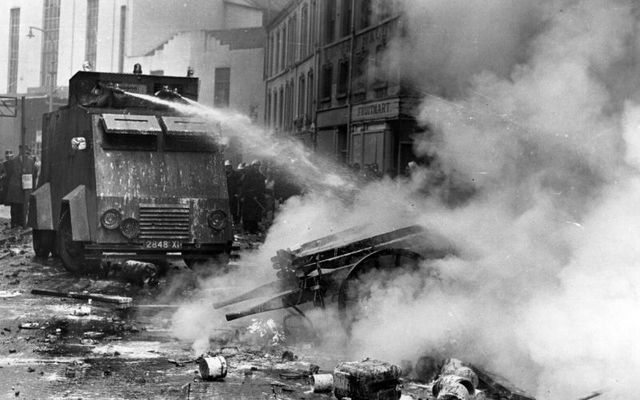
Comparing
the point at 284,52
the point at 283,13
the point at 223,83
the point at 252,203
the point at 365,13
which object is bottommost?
the point at 252,203

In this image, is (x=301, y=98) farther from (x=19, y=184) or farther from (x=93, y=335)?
(x=93, y=335)

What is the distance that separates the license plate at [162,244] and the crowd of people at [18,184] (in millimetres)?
9973

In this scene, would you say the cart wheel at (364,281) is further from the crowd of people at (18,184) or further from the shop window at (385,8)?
the crowd of people at (18,184)

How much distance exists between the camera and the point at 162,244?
10.8 meters

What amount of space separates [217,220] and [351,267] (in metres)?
3.77

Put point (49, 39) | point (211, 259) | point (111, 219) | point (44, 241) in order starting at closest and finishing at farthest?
point (111, 219), point (211, 259), point (44, 241), point (49, 39)

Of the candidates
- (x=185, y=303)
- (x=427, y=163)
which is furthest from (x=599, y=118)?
(x=185, y=303)

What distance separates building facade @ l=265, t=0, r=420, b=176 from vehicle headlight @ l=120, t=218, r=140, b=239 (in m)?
5.24

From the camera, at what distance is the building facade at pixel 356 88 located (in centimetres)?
1688

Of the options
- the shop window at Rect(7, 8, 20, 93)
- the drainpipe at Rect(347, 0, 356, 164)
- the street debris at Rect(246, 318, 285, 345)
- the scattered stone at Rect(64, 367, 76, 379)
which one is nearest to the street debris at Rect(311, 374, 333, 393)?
the street debris at Rect(246, 318, 285, 345)

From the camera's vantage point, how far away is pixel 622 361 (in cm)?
620

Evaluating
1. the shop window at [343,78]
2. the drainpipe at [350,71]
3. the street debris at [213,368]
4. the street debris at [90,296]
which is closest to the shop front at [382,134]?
the drainpipe at [350,71]

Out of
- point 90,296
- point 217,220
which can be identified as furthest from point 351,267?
point 90,296

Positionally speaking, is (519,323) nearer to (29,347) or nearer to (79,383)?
(79,383)
